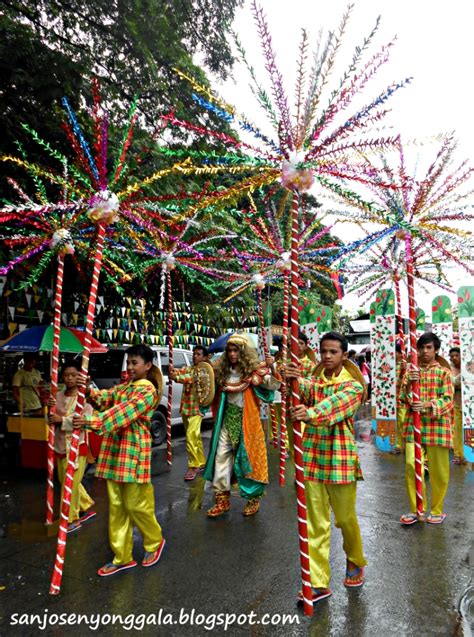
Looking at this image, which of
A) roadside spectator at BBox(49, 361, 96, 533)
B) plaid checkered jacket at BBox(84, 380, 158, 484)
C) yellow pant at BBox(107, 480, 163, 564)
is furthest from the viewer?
roadside spectator at BBox(49, 361, 96, 533)

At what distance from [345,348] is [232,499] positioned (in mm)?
3029

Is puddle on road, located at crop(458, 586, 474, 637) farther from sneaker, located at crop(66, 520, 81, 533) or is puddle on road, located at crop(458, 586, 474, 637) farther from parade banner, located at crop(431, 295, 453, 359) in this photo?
parade banner, located at crop(431, 295, 453, 359)

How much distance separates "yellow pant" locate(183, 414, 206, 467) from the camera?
→ 6700mm

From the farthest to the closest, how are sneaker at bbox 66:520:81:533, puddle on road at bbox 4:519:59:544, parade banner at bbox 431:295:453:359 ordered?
parade banner at bbox 431:295:453:359 → sneaker at bbox 66:520:81:533 → puddle on road at bbox 4:519:59:544

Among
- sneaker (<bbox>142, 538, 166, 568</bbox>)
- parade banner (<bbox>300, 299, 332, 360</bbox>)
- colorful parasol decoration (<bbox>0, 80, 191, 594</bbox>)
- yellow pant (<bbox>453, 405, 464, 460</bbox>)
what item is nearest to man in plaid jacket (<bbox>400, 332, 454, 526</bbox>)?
sneaker (<bbox>142, 538, 166, 568</bbox>)

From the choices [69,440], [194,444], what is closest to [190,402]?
[194,444]

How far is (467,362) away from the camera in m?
7.06

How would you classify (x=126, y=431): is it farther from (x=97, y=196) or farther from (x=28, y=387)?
(x=28, y=387)

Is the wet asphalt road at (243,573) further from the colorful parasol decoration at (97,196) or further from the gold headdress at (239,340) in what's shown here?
the gold headdress at (239,340)

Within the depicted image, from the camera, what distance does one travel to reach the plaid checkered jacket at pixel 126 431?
11.6 feet

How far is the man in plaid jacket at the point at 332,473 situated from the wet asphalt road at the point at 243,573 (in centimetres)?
20

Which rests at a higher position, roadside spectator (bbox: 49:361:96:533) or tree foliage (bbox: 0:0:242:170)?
tree foliage (bbox: 0:0:242:170)

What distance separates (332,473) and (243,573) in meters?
1.17

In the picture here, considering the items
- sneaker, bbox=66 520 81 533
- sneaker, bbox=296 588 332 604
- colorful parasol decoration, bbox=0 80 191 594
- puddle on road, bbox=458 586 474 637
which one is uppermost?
Answer: colorful parasol decoration, bbox=0 80 191 594
